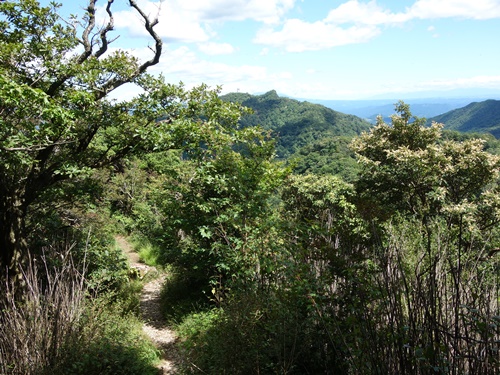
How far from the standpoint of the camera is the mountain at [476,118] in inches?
3679

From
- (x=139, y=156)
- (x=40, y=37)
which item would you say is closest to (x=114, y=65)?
(x=40, y=37)

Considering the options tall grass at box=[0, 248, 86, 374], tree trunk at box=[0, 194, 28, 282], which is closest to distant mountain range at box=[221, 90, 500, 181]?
tree trunk at box=[0, 194, 28, 282]

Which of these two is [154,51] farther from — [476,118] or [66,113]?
[476,118]

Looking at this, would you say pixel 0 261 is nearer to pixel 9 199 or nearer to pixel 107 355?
pixel 9 199

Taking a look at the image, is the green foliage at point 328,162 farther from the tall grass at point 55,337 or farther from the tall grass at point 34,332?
the tall grass at point 34,332

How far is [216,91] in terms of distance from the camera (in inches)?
274

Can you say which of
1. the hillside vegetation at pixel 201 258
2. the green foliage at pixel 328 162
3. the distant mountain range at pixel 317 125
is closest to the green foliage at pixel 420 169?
the hillside vegetation at pixel 201 258

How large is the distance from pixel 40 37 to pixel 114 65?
47.4 inches

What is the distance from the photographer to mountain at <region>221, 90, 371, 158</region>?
6788cm

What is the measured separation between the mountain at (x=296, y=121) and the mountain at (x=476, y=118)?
3367cm

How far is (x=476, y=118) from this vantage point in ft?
332

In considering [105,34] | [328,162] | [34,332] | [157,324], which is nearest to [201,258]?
[157,324]

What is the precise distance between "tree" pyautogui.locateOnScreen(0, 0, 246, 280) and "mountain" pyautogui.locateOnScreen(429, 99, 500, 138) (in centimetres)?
A: 10053

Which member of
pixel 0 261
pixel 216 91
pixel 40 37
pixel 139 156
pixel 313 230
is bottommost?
pixel 0 261
